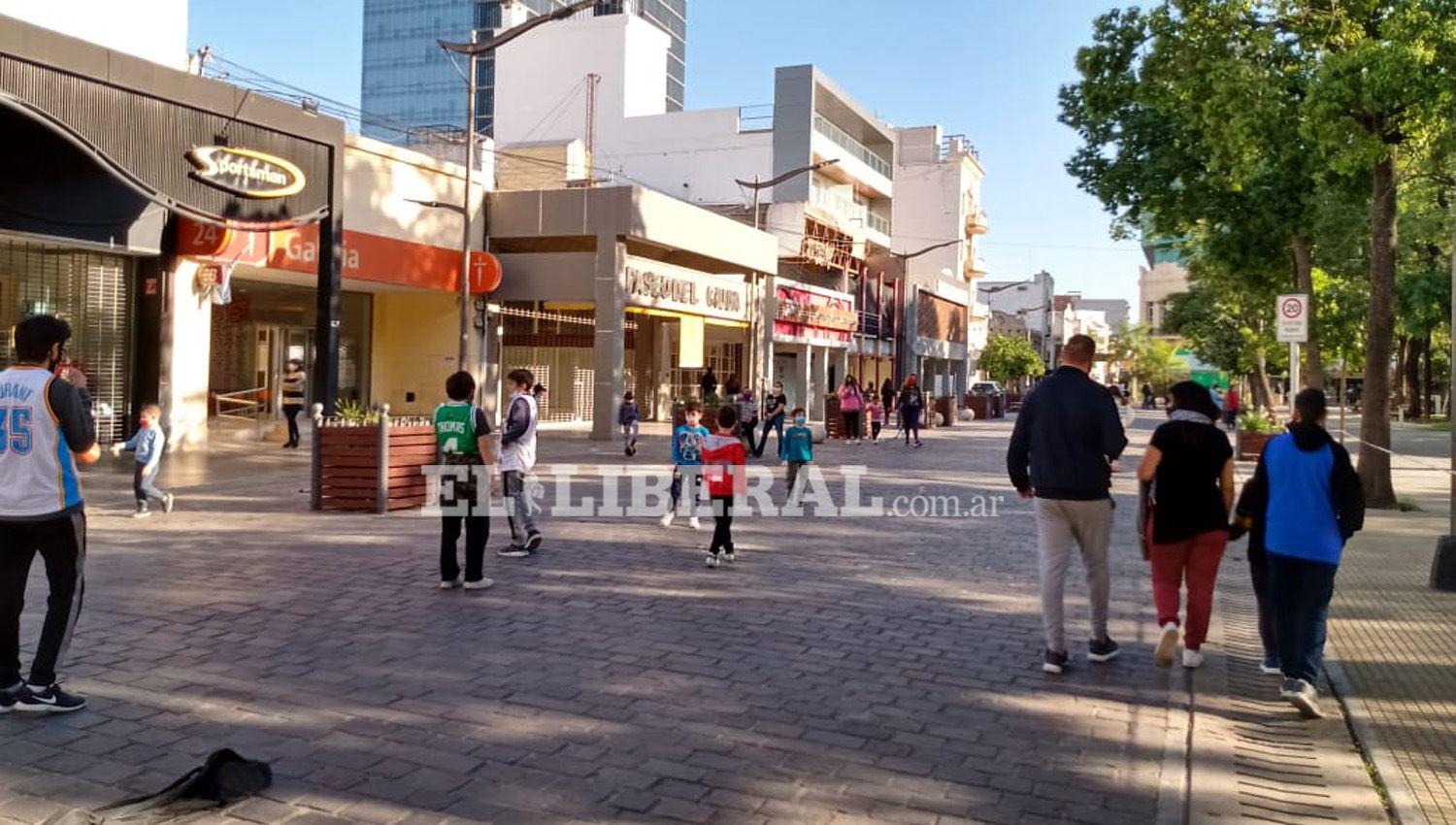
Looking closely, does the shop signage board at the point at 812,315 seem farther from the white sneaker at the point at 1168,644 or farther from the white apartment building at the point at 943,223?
the white sneaker at the point at 1168,644

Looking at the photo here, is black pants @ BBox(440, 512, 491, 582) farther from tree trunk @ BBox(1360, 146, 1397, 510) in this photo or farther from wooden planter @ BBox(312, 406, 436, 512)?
tree trunk @ BBox(1360, 146, 1397, 510)

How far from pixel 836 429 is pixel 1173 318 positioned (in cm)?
2484

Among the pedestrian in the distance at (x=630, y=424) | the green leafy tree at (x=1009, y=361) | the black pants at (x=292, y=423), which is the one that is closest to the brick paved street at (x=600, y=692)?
the black pants at (x=292, y=423)

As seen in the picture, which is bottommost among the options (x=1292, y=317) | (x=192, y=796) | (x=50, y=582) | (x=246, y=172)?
(x=192, y=796)

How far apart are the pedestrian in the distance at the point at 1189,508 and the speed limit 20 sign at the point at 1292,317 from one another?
8.06m

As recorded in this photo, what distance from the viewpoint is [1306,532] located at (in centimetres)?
566

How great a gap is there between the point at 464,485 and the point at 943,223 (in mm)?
60264

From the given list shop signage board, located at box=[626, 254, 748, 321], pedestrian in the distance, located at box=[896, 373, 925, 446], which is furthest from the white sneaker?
shop signage board, located at box=[626, 254, 748, 321]

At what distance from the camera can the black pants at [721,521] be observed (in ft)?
31.1

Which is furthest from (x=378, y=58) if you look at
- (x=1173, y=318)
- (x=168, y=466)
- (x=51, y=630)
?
(x=51, y=630)

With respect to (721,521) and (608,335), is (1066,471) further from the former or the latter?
(608,335)

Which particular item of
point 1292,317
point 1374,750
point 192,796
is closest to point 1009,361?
point 1292,317

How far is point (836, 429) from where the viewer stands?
29.7 metres

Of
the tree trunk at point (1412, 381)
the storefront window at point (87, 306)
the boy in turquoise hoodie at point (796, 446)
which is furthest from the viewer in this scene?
the tree trunk at point (1412, 381)
